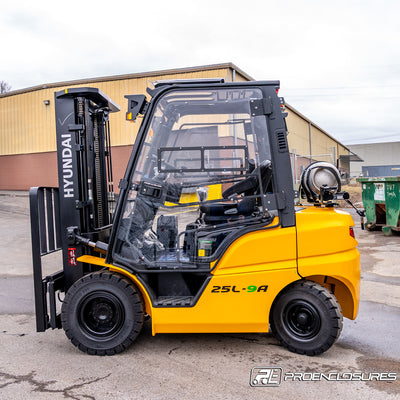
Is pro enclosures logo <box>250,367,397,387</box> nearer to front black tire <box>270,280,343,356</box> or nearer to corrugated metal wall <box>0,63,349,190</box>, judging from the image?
front black tire <box>270,280,343,356</box>

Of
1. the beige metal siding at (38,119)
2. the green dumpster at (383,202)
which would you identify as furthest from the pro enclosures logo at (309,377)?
the beige metal siding at (38,119)

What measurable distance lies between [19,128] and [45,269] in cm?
1727

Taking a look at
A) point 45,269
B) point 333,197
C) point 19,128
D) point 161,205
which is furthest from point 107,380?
point 19,128

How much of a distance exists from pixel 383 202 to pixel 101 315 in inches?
414

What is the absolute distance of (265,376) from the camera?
375 cm

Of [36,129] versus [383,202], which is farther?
[36,129]

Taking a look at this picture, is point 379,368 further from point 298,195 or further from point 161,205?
point 161,205

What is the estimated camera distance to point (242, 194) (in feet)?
14.0

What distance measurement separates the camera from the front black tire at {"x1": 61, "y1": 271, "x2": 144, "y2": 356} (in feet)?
13.8

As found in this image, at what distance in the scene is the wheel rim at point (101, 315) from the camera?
4.24 m

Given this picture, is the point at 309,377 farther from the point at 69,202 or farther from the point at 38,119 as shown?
the point at 38,119

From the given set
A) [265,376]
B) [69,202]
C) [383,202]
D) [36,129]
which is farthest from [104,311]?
[36,129]

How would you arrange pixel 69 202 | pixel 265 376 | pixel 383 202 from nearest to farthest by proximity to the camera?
pixel 265 376 < pixel 69 202 < pixel 383 202

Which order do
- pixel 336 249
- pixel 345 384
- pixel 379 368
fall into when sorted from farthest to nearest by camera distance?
1. pixel 336 249
2. pixel 379 368
3. pixel 345 384
